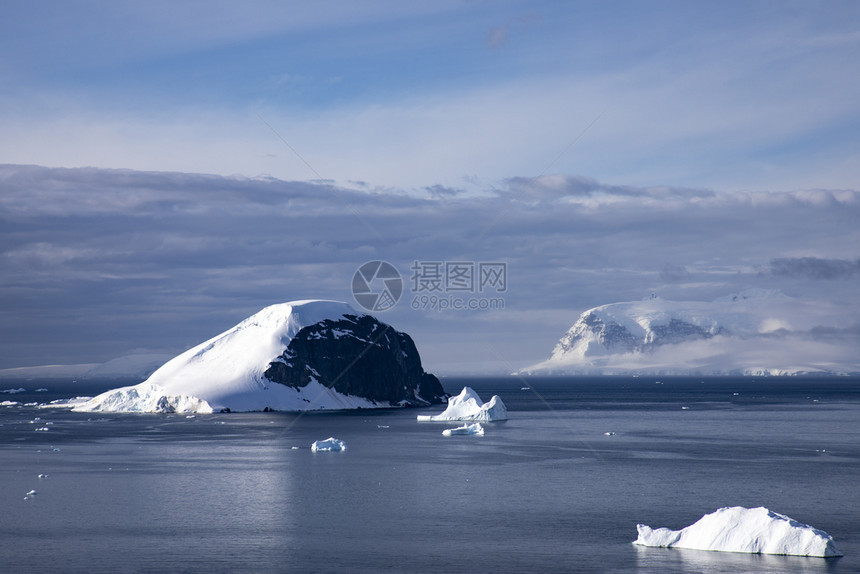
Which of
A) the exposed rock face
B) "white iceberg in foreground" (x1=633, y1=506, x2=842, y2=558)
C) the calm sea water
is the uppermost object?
the exposed rock face

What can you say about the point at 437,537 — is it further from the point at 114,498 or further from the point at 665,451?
the point at 665,451

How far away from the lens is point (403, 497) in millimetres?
60281

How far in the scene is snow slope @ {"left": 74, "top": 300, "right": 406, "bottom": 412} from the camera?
162 m

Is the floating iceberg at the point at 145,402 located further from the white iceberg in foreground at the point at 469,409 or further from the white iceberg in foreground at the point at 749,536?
the white iceberg in foreground at the point at 749,536

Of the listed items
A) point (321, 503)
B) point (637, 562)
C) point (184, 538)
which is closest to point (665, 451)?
point (321, 503)

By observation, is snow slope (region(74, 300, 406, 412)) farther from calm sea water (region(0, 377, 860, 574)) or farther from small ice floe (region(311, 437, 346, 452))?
small ice floe (region(311, 437, 346, 452))

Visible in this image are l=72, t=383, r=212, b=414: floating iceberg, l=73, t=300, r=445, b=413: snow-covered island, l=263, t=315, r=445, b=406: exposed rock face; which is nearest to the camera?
l=72, t=383, r=212, b=414: floating iceberg

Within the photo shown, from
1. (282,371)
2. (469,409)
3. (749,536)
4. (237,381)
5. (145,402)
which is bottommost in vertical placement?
(469,409)

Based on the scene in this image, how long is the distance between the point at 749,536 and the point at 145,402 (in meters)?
144

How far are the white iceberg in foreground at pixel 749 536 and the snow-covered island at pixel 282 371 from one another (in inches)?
5017

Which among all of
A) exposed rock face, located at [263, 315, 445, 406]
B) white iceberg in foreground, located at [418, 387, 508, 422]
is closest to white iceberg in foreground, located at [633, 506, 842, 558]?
white iceberg in foreground, located at [418, 387, 508, 422]

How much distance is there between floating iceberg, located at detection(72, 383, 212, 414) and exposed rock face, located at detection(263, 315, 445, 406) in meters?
16.9

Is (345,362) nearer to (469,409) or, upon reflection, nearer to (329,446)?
(469,409)

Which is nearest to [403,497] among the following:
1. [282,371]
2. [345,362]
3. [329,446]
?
[329,446]
